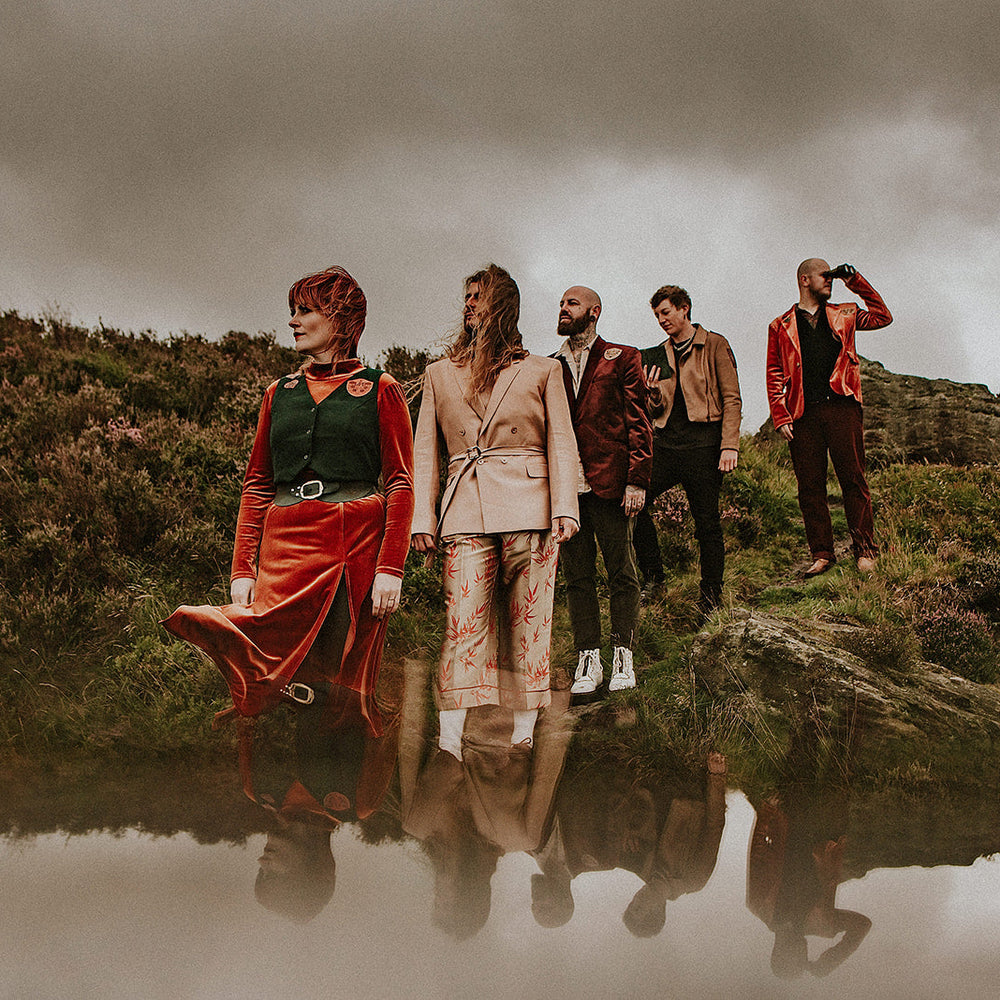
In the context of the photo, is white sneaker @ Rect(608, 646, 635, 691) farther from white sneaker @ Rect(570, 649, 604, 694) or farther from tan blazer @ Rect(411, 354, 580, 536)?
tan blazer @ Rect(411, 354, 580, 536)

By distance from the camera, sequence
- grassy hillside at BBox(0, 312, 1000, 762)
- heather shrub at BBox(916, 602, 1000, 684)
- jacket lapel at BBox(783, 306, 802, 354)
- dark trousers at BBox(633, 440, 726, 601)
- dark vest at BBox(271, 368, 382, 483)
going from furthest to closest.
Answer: jacket lapel at BBox(783, 306, 802, 354), dark trousers at BBox(633, 440, 726, 601), heather shrub at BBox(916, 602, 1000, 684), grassy hillside at BBox(0, 312, 1000, 762), dark vest at BBox(271, 368, 382, 483)

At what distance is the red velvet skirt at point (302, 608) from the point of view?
3.62m

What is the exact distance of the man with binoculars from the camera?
19.2ft

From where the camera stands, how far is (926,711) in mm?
4352

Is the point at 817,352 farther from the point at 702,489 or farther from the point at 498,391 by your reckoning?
the point at 498,391

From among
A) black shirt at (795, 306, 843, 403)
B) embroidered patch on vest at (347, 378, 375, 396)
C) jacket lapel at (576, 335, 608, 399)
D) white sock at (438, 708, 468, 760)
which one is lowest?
white sock at (438, 708, 468, 760)

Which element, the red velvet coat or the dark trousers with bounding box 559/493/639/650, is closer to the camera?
the red velvet coat

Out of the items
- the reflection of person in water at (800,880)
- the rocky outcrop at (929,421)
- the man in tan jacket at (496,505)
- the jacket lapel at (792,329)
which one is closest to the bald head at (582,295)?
the man in tan jacket at (496,505)

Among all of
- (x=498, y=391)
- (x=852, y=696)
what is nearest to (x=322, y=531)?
(x=498, y=391)

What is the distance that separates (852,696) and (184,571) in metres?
4.65

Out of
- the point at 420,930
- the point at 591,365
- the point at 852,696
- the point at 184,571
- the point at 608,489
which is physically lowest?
the point at 420,930

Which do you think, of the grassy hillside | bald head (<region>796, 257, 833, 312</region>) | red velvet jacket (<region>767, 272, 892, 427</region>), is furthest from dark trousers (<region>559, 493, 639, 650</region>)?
bald head (<region>796, 257, 833, 312</region>)

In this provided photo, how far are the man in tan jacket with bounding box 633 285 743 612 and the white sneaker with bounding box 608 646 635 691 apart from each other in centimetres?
106

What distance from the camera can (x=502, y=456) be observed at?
417 cm
